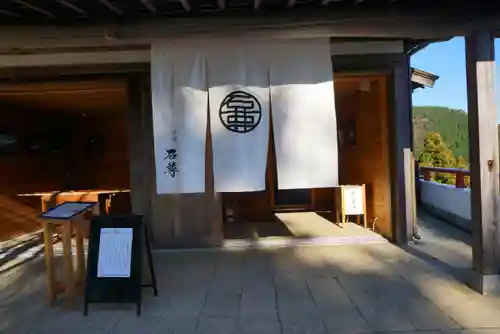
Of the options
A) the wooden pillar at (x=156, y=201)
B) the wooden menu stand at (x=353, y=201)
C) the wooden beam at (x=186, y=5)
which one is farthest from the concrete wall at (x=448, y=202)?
the wooden beam at (x=186, y=5)

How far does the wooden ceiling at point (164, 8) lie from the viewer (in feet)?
13.3

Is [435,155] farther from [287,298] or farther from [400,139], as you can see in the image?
[287,298]

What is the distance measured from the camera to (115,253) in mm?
4273

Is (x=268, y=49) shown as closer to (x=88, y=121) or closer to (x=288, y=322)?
(x=288, y=322)

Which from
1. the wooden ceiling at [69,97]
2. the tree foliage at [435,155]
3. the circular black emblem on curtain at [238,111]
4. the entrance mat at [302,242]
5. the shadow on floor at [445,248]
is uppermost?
the wooden ceiling at [69,97]

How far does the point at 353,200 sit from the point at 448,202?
204 cm

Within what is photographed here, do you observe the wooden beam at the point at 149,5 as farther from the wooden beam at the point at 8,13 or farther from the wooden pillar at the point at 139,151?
the wooden pillar at the point at 139,151

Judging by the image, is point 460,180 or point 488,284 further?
point 460,180

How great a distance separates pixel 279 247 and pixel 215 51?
3107 millimetres

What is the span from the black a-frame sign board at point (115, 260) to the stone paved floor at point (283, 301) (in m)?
0.18

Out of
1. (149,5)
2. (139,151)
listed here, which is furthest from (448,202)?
(149,5)

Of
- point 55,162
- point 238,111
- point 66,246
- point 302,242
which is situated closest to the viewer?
point 66,246

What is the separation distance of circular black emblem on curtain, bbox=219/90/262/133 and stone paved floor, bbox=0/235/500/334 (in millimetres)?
1588

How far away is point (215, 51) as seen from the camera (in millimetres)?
4648
